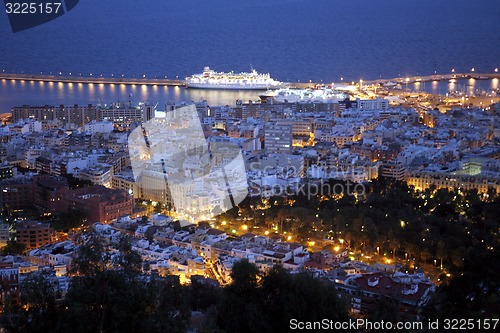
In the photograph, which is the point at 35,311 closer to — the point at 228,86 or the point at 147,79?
the point at 147,79

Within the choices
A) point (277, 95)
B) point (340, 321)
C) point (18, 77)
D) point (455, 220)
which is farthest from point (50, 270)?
point (18, 77)

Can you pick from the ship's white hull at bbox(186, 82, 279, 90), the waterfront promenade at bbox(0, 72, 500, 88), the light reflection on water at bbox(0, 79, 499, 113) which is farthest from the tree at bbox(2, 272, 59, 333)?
the ship's white hull at bbox(186, 82, 279, 90)

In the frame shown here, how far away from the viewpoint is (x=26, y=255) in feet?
17.9

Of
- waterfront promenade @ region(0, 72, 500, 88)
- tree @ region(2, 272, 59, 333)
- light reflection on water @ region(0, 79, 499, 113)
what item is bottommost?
tree @ region(2, 272, 59, 333)

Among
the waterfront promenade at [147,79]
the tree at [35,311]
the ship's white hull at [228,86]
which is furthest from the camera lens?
the ship's white hull at [228,86]

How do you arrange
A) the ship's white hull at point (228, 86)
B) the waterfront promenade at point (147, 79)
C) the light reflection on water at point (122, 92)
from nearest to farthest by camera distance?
1. the light reflection on water at point (122, 92)
2. the waterfront promenade at point (147, 79)
3. the ship's white hull at point (228, 86)

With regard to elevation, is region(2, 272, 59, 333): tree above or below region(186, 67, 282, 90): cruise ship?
below

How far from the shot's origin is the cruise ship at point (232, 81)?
667 inches

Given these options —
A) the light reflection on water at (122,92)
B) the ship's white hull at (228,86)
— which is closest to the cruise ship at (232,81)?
the ship's white hull at (228,86)

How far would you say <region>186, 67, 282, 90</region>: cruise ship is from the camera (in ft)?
55.6

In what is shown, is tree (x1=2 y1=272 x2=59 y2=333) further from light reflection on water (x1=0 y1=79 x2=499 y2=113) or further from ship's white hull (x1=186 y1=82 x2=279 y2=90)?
ship's white hull (x1=186 y1=82 x2=279 y2=90)

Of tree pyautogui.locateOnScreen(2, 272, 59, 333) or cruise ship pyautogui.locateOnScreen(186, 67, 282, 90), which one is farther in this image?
cruise ship pyautogui.locateOnScreen(186, 67, 282, 90)

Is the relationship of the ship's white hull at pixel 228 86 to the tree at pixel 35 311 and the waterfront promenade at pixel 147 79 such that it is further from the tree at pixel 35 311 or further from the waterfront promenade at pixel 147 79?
the tree at pixel 35 311

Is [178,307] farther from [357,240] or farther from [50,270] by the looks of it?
[357,240]
